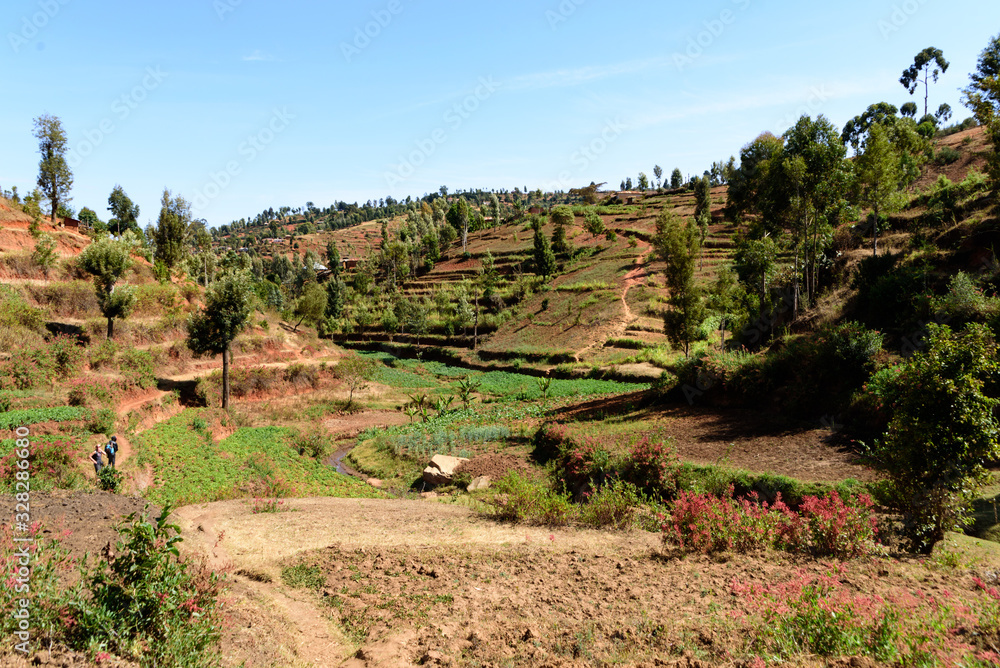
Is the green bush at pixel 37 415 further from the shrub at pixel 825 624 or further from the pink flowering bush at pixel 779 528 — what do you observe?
the shrub at pixel 825 624

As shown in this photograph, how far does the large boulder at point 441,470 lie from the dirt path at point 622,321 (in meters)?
26.1

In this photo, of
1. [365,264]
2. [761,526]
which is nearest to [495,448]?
[761,526]

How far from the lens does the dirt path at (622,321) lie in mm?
48025

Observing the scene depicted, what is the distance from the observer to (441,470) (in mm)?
21156

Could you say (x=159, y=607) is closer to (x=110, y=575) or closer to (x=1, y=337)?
(x=110, y=575)

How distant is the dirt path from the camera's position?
48025 mm

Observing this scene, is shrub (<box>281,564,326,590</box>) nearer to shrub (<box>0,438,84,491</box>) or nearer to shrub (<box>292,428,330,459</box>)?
shrub (<box>0,438,84,491</box>)

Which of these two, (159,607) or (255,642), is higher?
(159,607)

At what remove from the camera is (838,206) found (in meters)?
25.8

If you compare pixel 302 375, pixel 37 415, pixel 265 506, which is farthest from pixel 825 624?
pixel 302 375

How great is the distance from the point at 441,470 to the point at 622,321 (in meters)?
33.8

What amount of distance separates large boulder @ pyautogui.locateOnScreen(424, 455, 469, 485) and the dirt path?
26050 mm

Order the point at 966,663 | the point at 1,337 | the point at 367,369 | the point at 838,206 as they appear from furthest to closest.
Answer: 1. the point at 367,369
2. the point at 838,206
3. the point at 1,337
4. the point at 966,663

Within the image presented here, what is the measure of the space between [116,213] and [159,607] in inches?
4744
